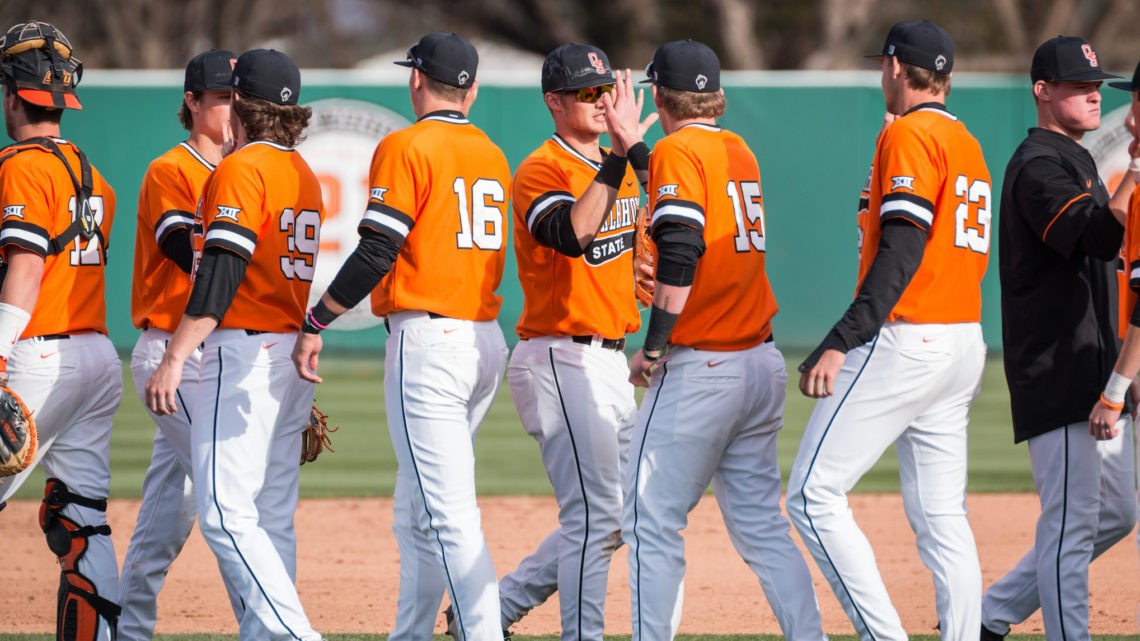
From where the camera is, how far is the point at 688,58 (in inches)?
170

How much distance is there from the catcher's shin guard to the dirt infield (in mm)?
970

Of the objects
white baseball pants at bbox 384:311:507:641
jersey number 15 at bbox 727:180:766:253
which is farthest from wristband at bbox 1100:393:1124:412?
white baseball pants at bbox 384:311:507:641

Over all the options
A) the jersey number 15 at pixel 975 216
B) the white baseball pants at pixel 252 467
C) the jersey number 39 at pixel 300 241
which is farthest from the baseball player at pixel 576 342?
the jersey number 15 at pixel 975 216

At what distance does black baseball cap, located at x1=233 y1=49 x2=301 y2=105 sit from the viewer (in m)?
4.34

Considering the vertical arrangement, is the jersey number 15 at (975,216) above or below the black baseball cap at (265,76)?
below

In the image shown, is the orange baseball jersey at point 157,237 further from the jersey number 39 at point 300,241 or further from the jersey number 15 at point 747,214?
the jersey number 15 at point 747,214

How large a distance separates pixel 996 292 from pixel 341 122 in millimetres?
6333

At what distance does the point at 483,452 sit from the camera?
31.8ft

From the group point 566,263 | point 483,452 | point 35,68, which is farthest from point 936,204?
point 483,452

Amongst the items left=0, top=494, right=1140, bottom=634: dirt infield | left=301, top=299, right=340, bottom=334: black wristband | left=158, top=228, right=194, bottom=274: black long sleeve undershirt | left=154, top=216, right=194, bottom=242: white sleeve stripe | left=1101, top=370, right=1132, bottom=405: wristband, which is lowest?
left=0, top=494, right=1140, bottom=634: dirt infield

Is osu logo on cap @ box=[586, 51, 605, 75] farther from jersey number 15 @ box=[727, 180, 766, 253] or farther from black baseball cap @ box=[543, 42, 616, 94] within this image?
jersey number 15 @ box=[727, 180, 766, 253]

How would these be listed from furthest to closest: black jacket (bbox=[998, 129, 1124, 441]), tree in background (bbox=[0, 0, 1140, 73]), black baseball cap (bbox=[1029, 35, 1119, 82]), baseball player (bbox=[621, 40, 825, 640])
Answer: tree in background (bbox=[0, 0, 1140, 73]), black baseball cap (bbox=[1029, 35, 1119, 82]), black jacket (bbox=[998, 129, 1124, 441]), baseball player (bbox=[621, 40, 825, 640])

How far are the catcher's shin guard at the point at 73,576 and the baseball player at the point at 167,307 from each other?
0.79ft

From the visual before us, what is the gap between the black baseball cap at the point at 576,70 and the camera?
4.54 m
